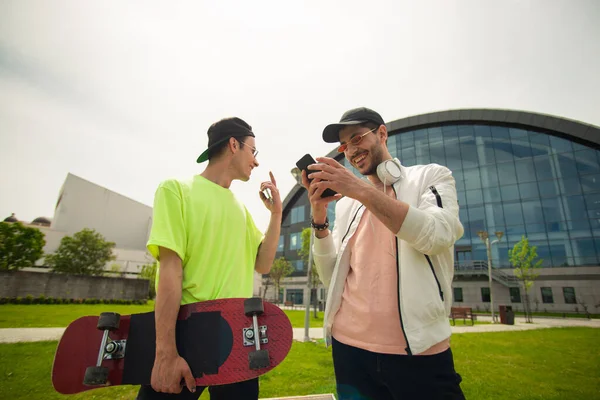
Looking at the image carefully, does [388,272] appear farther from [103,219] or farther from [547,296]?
[103,219]

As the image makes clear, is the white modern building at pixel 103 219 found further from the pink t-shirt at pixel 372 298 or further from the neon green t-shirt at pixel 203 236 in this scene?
the pink t-shirt at pixel 372 298

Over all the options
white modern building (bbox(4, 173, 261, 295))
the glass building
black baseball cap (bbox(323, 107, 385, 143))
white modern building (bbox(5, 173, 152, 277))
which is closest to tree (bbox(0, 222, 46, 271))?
white modern building (bbox(4, 173, 261, 295))

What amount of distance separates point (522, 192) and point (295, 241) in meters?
31.6

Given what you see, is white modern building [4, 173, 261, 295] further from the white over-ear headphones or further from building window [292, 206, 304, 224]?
the white over-ear headphones

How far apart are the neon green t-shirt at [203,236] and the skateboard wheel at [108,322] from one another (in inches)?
13.7

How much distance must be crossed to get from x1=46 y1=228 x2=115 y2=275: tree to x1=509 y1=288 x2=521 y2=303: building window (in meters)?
50.7

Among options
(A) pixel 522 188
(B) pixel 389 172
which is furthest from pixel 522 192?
(B) pixel 389 172

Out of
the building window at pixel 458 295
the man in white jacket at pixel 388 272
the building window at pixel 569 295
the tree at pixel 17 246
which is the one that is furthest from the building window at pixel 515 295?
the tree at pixel 17 246

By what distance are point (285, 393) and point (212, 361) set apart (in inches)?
144

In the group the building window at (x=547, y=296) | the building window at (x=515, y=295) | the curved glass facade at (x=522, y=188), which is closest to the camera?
the curved glass facade at (x=522, y=188)

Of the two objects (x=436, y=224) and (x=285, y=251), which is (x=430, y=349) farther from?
(x=285, y=251)

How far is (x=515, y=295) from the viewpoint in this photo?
29344 mm

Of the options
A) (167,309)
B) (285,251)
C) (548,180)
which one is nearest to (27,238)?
(285,251)

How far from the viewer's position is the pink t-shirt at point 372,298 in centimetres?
158
